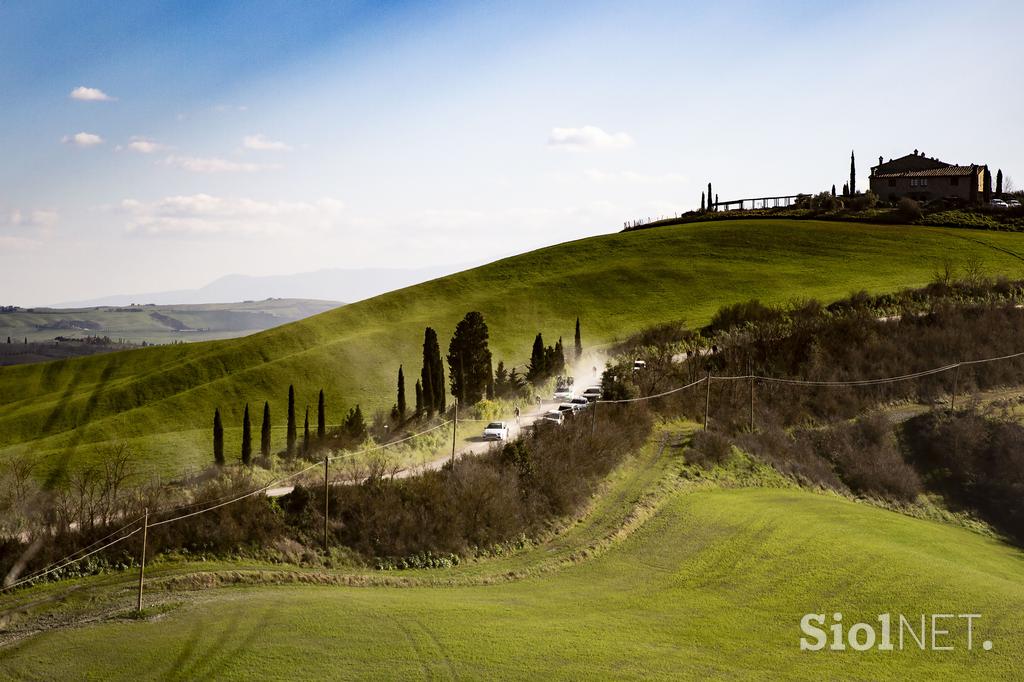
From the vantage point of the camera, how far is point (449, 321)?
292ft

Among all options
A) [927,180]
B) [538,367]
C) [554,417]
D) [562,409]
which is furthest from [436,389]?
[927,180]

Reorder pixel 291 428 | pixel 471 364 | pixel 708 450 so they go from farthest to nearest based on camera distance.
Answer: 1. pixel 471 364
2. pixel 291 428
3. pixel 708 450

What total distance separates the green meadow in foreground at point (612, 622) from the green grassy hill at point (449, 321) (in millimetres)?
46621

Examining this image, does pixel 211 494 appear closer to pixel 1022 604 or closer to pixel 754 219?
pixel 1022 604

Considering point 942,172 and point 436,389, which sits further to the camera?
point 942,172

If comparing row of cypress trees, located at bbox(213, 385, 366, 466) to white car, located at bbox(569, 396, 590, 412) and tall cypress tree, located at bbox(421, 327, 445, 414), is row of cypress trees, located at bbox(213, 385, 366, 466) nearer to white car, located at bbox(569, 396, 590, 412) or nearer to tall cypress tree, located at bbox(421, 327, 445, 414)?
tall cypress tree, located at bbox(421, 327, 445, 414)

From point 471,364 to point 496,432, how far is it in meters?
18.5

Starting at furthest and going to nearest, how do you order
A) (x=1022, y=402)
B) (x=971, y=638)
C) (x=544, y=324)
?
(x=544, y=324) < (x=1022, y=402) < (x=971, y=638)

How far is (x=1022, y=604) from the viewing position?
939 inches

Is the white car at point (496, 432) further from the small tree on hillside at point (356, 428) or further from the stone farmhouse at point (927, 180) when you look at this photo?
the stone farmhouse at point (927, 180)

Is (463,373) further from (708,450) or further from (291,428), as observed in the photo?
(708,450)

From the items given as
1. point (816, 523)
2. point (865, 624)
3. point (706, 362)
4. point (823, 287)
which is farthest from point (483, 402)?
point (823, 287)

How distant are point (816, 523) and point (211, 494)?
24.9 meters

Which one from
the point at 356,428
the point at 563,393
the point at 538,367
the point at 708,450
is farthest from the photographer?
the point at 538,367
